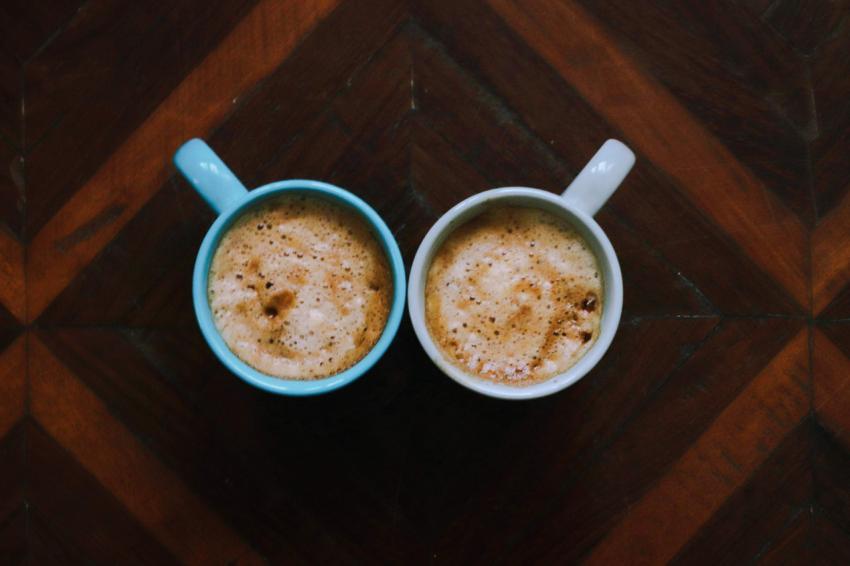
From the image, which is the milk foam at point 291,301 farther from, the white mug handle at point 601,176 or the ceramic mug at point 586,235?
the white mug handle at point 601,176

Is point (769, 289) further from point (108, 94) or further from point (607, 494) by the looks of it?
point (108, 94)

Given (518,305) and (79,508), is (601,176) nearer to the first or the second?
(518,305)

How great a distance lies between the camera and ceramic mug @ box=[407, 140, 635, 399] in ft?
2.01

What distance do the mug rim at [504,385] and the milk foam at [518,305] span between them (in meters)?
0.01

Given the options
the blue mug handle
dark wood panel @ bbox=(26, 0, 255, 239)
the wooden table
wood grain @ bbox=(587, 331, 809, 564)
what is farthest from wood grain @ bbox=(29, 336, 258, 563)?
wood grain @ bbox=(587, 331, 809, 564)

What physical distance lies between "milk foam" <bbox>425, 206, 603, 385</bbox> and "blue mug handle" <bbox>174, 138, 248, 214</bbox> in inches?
6.9

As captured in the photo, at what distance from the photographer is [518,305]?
64 centimetres

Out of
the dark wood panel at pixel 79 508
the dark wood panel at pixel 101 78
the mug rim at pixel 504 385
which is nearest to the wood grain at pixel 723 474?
the mug rim at pixel 504 385

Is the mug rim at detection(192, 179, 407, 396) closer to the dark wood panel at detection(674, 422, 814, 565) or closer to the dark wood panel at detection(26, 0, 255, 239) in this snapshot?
the dark wood panel at detection(26, 0, 255, 239)

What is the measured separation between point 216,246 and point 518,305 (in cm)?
25

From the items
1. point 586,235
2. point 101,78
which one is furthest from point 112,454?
point 586,235

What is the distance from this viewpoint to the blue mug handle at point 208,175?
2.04 feet

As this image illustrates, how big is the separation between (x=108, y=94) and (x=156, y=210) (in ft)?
0.40

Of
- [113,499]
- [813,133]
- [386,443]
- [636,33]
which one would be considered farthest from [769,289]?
[113,499]
